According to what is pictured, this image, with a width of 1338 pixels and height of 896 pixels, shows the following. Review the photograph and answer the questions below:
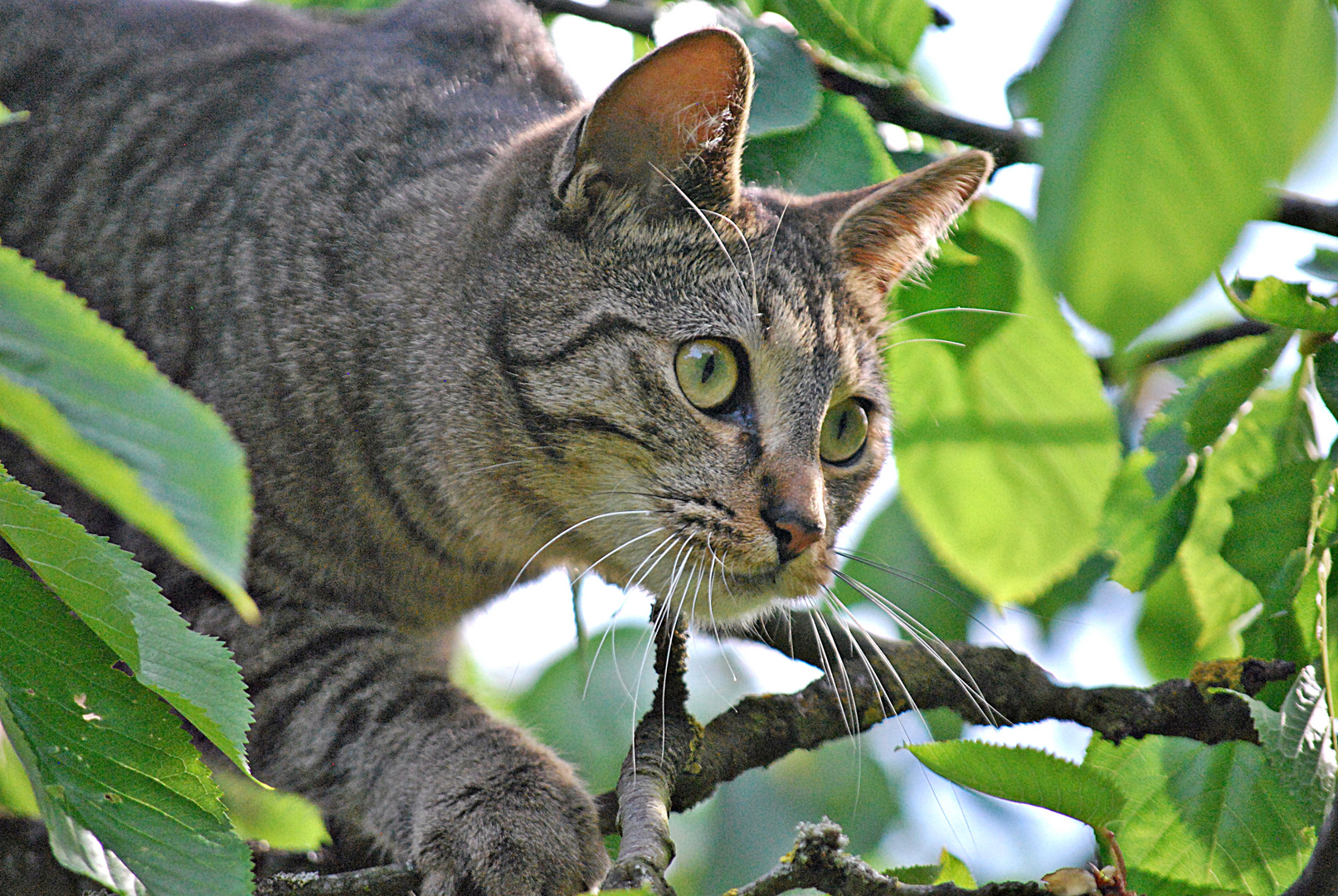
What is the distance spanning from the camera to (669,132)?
2.51 metres

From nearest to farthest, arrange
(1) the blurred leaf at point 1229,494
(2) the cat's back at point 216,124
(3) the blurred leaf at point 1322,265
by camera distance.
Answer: (3) the blurred leaf at point 1322,265 < (1) the blurred leaf at point 1229,494 < (2) the cat's back at point 216,124

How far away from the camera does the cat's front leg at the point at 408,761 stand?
208 cm

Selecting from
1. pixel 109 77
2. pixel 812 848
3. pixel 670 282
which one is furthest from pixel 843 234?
pixel 109 77

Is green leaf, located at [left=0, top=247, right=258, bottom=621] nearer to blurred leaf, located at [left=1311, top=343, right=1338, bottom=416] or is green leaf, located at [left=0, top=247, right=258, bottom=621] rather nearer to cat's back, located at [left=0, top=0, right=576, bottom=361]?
blurred leaf, located at [left=1311, top=343, right=1338, bottom=416]

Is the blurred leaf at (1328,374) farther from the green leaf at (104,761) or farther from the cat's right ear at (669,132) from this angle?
the green leaf at (104,761)

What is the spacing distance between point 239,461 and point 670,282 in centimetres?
192

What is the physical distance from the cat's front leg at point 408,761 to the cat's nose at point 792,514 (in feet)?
2.18

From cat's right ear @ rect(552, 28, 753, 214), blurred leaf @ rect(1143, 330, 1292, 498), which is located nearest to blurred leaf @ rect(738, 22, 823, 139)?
cat's right ear @ rect(552, 28, 753, 214)

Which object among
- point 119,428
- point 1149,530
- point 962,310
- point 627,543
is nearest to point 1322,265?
point 1149,530

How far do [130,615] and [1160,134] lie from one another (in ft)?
3.42

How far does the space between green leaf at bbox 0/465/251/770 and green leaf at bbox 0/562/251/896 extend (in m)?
0.07

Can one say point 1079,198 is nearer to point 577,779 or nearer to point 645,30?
point 577,779

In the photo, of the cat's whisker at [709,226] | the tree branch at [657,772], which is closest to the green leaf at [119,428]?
the tree branch at [657,772]

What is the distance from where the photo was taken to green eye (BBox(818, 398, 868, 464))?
2.81m
